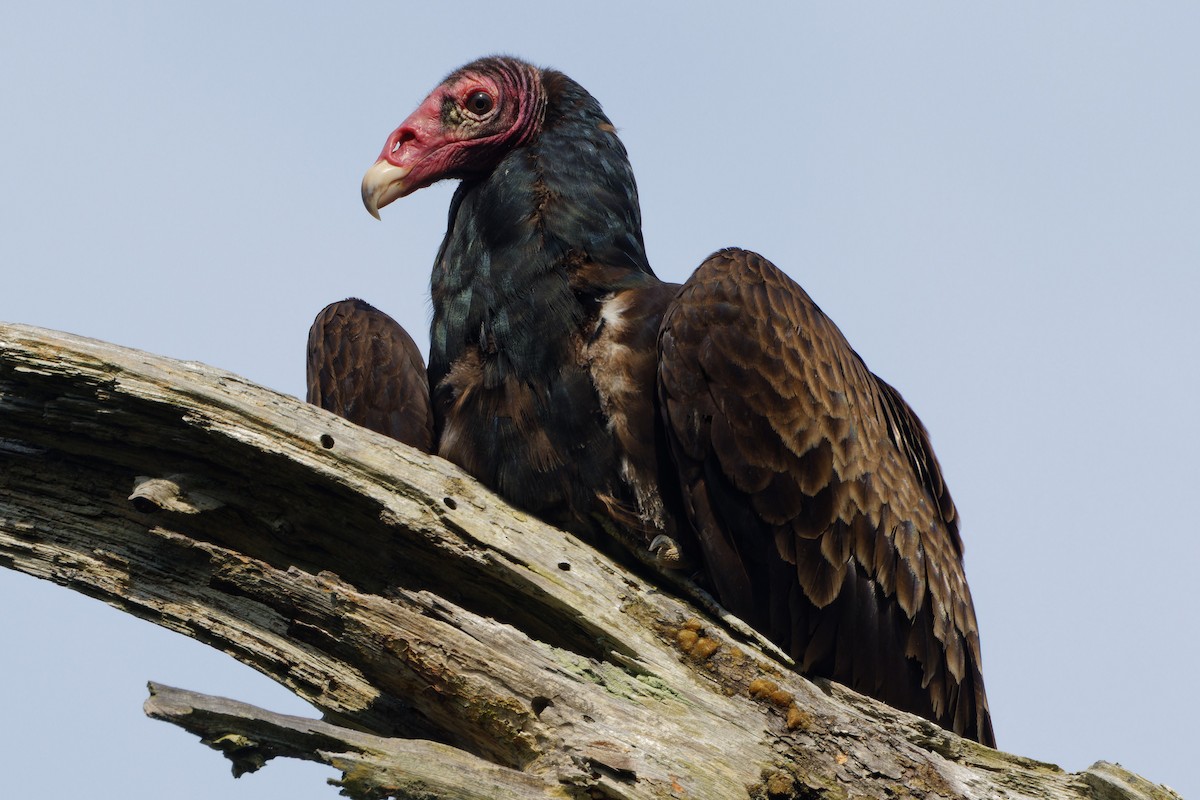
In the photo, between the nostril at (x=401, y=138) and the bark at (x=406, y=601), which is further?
the nostril at (x=401, y=138)

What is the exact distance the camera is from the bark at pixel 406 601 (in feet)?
12.5

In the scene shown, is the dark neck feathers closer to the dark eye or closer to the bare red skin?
the bare red skin

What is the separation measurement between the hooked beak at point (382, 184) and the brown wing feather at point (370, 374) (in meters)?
0.51

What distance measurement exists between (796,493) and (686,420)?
49 centimetres

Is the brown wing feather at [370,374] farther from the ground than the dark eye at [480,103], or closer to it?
closer to it

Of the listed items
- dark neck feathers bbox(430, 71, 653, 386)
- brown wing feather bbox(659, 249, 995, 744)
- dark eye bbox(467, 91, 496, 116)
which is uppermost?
dark eye bbox(467, 91, 496, 116)

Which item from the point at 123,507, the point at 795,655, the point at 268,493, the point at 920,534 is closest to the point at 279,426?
the point at 268,493

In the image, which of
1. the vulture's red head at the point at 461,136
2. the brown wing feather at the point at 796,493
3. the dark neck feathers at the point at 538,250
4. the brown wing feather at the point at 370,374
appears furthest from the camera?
the vulture's red head at the point at 461,136

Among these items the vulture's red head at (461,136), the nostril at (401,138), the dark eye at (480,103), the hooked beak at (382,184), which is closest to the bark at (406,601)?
the hooked beak at (382,184)

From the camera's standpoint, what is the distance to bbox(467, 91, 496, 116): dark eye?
5.78m

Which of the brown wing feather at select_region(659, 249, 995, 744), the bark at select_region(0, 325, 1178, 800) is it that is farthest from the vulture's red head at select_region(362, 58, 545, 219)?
the bark at select_region(0, 325, 1178, 800)

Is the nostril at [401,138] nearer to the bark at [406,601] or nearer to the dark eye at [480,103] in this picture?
the dark eye at [480,103]

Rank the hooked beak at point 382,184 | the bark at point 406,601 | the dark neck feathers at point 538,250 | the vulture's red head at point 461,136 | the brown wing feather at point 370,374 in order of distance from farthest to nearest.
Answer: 1. the vulture's red head at point 461,136
2. the hooked beak at point 382,184
3. the brown wing feather at point 370,374
4. the dark neck feathers at point 538,250
5. the bark at point 406,601

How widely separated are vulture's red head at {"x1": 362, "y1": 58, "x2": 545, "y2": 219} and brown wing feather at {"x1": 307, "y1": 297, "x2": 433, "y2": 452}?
0.57 m
